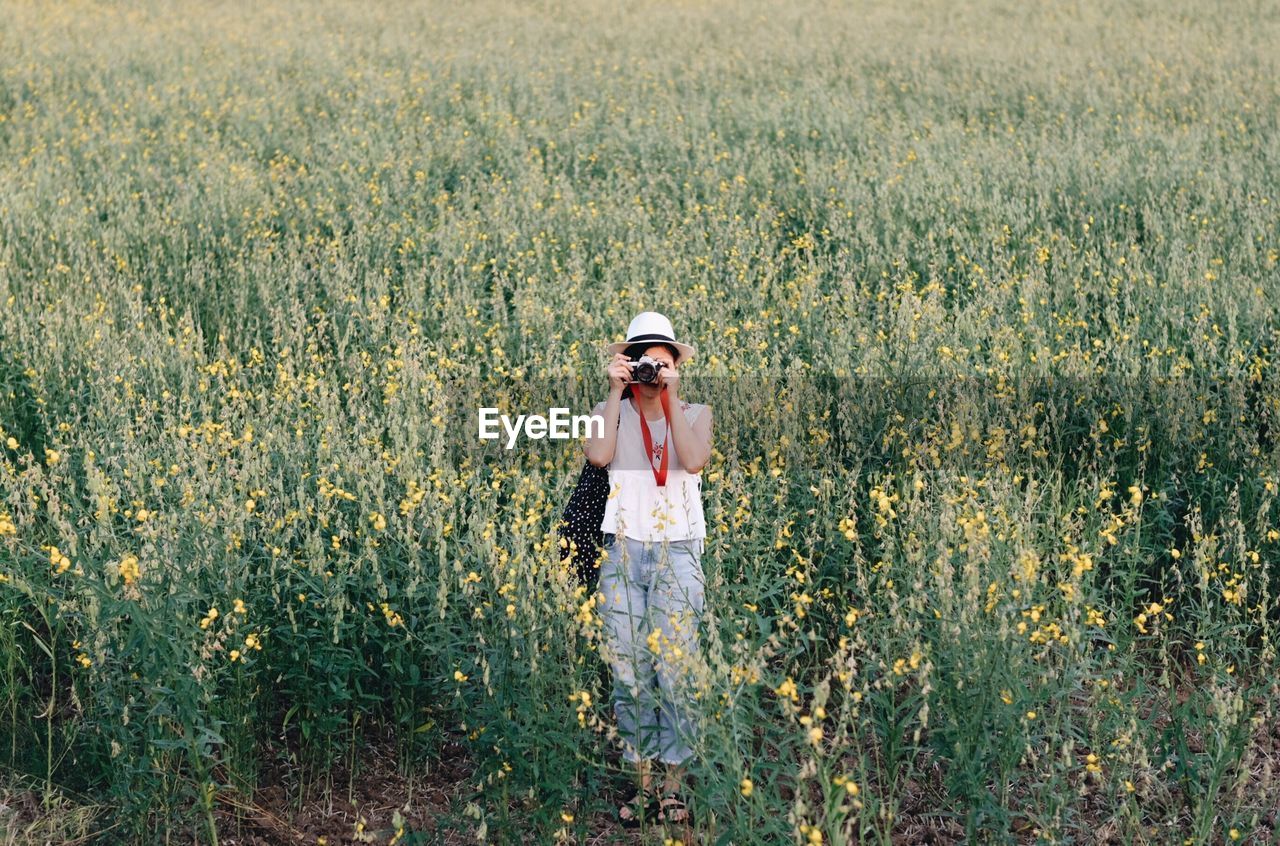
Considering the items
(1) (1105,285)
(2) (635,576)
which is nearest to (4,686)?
(2) (635,576)

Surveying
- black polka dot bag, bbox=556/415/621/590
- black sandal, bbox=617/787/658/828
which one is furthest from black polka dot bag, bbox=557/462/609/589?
black sandal, bbox=617/787/658/828

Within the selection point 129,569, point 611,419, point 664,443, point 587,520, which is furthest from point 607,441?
point 129,569

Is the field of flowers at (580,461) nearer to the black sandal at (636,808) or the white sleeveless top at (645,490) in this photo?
the black sandal at (636,808)

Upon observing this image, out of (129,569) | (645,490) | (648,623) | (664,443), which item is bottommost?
(648,623)

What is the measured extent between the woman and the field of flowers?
15 cm

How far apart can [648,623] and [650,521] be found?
0.35 meters

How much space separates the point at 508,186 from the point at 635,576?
6.23 metres

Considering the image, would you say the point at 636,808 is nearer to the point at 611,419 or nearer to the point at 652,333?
the point at 611,419

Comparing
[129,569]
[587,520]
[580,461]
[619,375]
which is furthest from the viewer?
[580,461]

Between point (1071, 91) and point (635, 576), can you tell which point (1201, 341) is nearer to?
point (635, 576)

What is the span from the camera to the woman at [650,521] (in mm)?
3893

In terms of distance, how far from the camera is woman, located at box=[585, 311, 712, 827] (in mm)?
3893

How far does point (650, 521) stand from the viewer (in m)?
4.08

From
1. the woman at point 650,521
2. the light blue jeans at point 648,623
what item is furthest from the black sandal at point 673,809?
the light blue jeans at point 648,623
